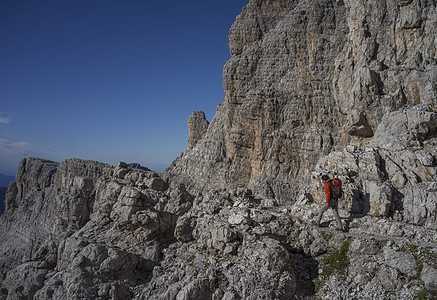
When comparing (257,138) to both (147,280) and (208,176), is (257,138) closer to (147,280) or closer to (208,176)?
(208,176)

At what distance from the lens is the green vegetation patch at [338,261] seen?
11.0m

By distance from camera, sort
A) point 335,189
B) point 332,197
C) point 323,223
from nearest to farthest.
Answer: point 332,197 < point 335,189 < point 323,223

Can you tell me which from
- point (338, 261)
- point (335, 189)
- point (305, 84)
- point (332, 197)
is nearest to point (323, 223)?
point (332, 197)

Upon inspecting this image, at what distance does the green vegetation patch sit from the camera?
1100cm

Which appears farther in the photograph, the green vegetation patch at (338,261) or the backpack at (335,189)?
the backpack at (335,189)

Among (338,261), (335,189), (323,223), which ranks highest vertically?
(335,189)

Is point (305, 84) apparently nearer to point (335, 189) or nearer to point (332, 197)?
point (335, 189)

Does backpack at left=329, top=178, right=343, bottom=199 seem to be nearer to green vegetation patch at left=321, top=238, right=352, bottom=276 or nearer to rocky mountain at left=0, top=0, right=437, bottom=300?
rocky mountain at left=0, top=0, right=437, bottom=300

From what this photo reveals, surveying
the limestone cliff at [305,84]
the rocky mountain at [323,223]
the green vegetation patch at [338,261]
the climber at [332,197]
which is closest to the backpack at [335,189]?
the climber at [332,197]

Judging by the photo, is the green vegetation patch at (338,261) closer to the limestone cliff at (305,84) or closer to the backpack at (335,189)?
the backpack at (335,189)

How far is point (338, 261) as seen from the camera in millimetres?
11234

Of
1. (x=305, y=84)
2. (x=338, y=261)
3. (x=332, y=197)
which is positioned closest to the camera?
(x=338, y=261)

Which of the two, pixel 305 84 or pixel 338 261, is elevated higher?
pixel 305 84

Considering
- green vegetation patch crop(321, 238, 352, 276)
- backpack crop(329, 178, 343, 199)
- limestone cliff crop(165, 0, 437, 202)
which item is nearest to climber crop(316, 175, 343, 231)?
backpack crop(329, 178, 343, 199)
